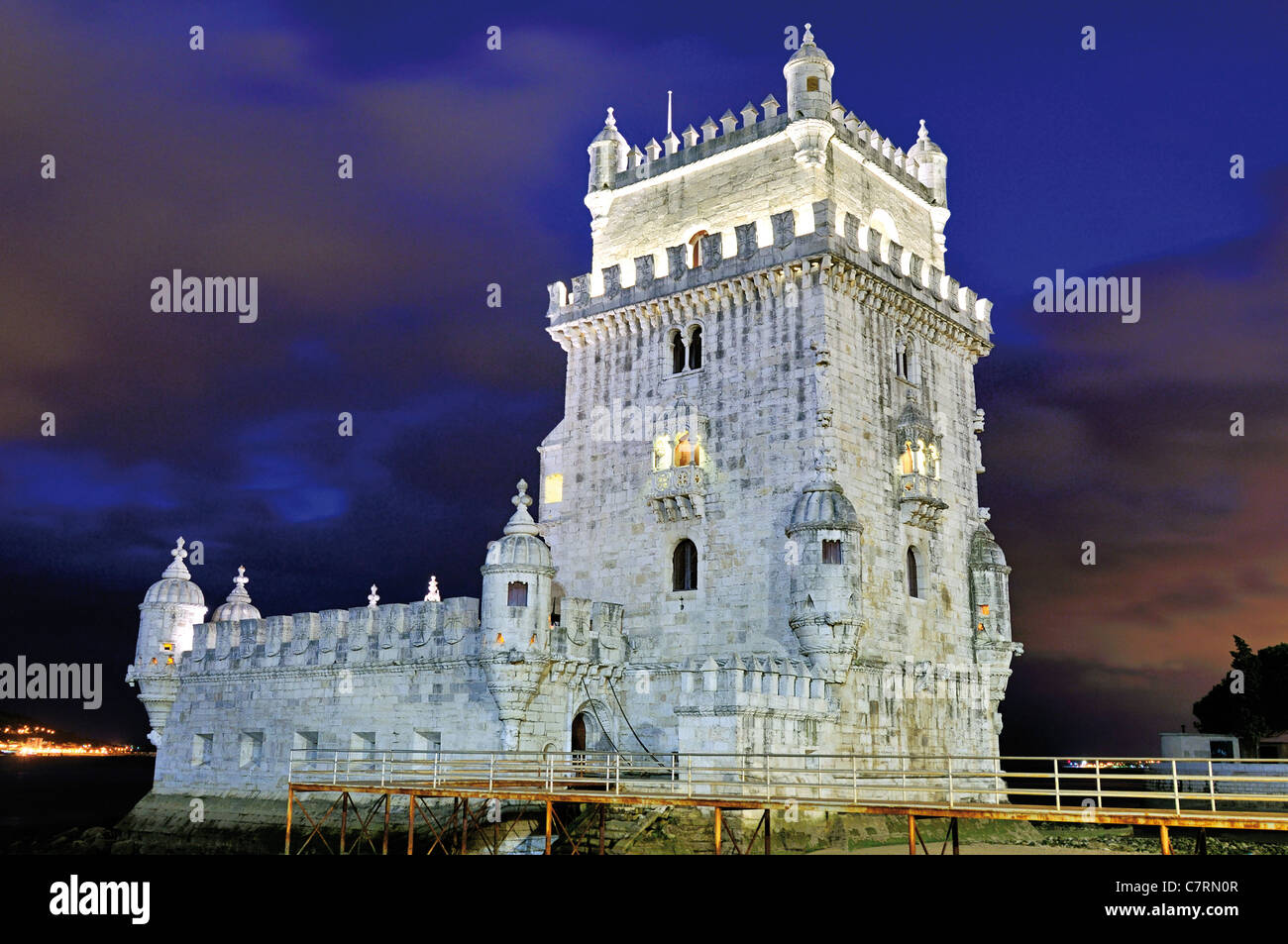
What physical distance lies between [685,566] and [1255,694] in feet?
130

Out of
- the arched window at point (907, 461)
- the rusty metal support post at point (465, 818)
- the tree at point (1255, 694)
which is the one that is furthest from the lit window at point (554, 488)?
the tree at point (1255, 694)

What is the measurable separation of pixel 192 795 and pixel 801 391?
2633cm

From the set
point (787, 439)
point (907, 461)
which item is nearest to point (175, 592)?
point (787, 439)

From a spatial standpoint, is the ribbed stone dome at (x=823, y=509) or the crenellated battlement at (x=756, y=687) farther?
the ribbed stone dome at (x=823, y=509)

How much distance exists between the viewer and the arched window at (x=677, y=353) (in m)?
40.6

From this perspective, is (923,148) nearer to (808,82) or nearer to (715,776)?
(808,82)

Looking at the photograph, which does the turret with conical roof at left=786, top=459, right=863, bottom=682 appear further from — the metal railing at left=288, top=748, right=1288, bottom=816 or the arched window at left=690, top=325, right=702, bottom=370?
the arched window at left=690, top=325, right=702, bottom=370

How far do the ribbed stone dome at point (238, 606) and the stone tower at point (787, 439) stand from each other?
15.7m

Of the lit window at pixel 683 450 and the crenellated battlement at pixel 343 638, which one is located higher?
the lit window at pixel 683 450

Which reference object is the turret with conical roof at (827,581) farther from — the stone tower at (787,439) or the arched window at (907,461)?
the arched window at (907,461)

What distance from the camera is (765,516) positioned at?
36656mm
